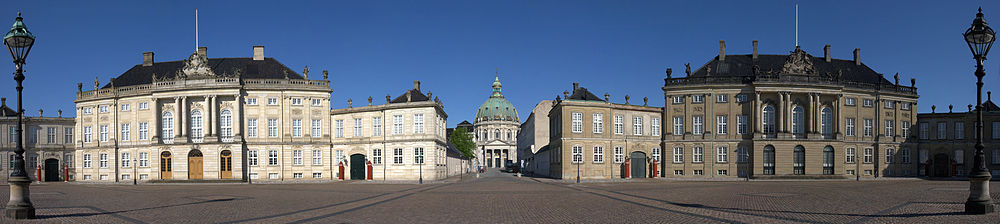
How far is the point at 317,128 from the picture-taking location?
58.1 meters

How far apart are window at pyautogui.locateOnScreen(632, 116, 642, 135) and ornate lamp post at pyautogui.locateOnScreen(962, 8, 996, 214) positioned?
38.6 metres

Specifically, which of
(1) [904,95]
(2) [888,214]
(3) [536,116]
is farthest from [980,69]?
(3) [536,116]

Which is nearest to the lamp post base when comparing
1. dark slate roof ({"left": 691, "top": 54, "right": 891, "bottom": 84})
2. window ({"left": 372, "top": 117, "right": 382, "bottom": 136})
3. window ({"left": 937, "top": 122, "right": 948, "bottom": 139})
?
window ({"left": 372, "top": 117, "right": 382, "bottom": 136})

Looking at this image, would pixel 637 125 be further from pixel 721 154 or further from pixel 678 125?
pixel 721 154

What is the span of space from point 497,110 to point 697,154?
12644 cm

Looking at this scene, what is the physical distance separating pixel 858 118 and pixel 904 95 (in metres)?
5.99

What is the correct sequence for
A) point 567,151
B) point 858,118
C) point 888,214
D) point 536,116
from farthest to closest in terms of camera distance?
1. point 536,116
2. point 858,118
3. point 567,151
4. point 888,214

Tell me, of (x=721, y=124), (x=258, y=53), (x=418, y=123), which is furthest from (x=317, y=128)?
(x=721, y=124)

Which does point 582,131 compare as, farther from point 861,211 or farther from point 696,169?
point 861,211

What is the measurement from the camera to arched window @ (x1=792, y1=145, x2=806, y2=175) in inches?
2269

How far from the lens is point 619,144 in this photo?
58125 millimetres

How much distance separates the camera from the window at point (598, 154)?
188ft

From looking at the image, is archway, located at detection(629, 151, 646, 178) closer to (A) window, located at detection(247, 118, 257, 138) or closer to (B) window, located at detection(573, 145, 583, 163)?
(B) window, located at detection(573, 145, 583, 163)

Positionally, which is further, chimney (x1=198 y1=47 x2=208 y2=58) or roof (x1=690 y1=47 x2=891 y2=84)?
chimney (x1=198 y1=47 x2=208 y2=58)
